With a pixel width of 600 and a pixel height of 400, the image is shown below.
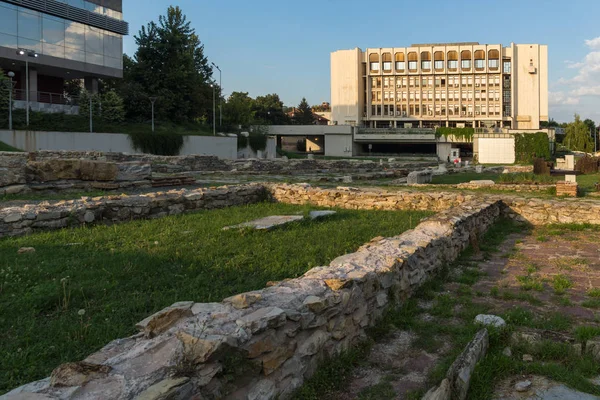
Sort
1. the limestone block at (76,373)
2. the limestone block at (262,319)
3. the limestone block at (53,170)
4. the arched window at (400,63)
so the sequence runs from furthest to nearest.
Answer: the arched window at (400,63)
the limestone block at (53,170)
the limestone block at (262,319)
the limestone block at (76,373)

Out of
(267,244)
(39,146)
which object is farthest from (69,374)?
(39,146)

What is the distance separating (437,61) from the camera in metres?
83.4

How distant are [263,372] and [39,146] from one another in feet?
103

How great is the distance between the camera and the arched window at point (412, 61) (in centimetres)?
8406

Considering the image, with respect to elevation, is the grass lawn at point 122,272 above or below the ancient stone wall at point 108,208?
below

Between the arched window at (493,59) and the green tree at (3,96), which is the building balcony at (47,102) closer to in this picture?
the green tree at (3,96)

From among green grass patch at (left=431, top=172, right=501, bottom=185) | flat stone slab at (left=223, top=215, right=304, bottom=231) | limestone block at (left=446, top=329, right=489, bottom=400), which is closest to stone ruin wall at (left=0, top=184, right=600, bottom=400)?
limestone block at (left=446, top=329, right=489, bottom=400)

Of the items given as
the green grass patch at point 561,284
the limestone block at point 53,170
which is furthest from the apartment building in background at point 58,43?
the green grass patch at point 561,284

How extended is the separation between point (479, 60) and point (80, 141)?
6944 centimetres

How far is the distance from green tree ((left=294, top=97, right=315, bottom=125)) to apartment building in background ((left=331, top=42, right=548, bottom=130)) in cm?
893

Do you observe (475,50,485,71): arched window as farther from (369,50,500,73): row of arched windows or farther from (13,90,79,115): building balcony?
(13,90,79,115): building balcony

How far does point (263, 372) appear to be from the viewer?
2947mm

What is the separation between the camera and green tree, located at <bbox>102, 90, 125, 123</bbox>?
37.3m

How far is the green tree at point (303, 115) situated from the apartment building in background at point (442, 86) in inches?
351
